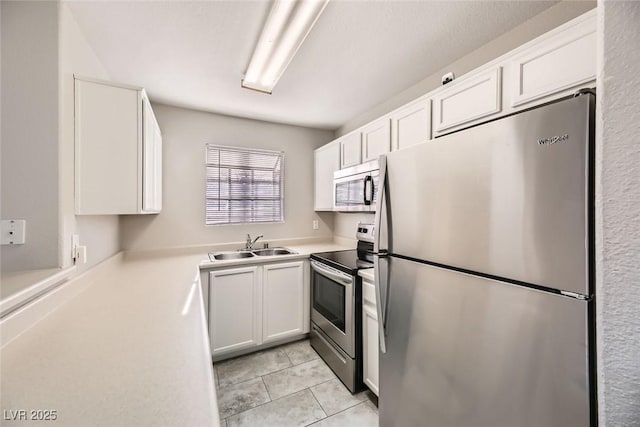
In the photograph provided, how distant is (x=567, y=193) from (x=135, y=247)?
3.18 meters

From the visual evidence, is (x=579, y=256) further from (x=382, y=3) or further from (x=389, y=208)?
(x=382, y=3)

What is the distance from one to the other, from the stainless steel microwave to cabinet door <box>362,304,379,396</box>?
2.72 ft

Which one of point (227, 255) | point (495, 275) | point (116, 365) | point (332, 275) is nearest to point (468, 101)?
point (495, 275)

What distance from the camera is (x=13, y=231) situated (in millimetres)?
1114

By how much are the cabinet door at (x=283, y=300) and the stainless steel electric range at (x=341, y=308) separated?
0.45 ft

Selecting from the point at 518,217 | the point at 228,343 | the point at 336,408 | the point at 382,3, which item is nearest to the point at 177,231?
A: the point at 228,343

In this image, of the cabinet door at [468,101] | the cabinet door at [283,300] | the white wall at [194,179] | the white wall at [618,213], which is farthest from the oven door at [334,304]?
the white wall at [618,213]

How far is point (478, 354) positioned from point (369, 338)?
34.2 inches

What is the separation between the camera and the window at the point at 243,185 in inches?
111

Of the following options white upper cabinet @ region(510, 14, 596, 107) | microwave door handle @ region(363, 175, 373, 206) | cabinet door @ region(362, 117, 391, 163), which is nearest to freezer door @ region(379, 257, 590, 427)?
microwave door handle @ region(363, 175, 373, 206)

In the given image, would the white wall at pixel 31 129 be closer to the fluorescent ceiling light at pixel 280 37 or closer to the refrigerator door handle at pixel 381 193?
the fluorescent ceiling light at pixel 280 37

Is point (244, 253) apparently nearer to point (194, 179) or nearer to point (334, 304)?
point (194, 179)

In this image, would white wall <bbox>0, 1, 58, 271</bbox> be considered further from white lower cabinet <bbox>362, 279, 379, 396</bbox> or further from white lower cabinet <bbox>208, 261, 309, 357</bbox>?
white lower cabinet <bbox>362, 279, 379, 396</bbox>

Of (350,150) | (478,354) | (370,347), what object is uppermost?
(350,150)
